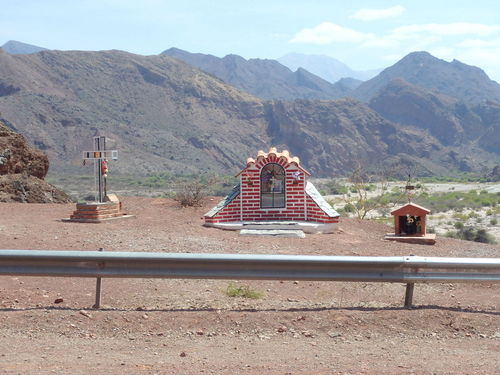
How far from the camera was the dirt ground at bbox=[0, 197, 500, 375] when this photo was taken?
565 centimetres

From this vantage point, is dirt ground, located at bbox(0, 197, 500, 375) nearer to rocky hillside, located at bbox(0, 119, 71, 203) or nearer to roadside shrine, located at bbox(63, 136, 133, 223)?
roadside shrine, located at bbox(63, 136, 133, 223)

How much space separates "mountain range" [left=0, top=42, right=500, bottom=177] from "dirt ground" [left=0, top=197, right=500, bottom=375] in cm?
6804

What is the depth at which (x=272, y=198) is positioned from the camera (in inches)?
623

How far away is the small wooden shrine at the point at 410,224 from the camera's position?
A: 564 inches

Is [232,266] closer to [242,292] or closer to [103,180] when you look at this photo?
[242,292]

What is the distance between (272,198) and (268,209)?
0.99ft

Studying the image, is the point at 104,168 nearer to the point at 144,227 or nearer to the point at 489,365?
the point at 144,227

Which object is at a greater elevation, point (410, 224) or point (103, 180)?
point (103, 180)

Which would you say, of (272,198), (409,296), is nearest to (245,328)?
(409,296)

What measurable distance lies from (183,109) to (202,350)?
96.0 metres

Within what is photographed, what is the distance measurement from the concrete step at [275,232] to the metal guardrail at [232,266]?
670 cm

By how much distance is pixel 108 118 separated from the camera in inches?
3568

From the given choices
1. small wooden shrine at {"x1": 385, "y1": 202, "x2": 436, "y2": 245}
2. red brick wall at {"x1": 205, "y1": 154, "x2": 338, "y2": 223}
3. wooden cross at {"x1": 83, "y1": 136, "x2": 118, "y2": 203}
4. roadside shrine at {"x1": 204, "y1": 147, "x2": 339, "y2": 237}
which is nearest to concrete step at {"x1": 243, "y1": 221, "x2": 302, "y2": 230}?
roadside shrine at {"x1": 204, "y1": 147, "x2": 339, "y2": 237}

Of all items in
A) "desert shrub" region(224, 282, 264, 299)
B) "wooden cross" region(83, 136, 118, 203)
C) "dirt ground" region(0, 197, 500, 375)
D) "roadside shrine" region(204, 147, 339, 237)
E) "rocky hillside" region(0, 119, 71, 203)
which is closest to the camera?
"dirt ground" region(0, 197, 500, 375)
